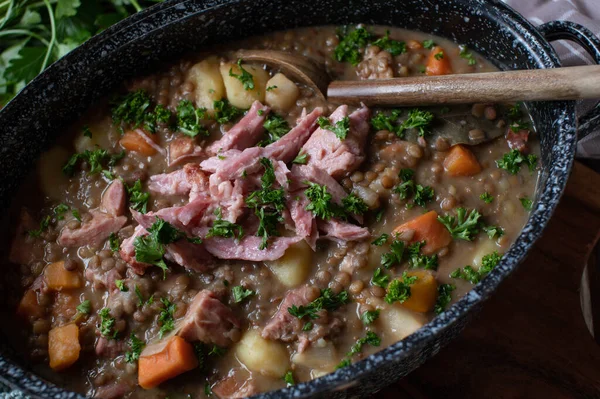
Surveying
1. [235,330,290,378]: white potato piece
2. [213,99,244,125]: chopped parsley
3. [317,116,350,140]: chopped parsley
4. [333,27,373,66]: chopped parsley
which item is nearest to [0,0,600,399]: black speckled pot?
[333,27,373,66]: chopped parsley

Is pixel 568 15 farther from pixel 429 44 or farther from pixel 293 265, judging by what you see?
pixel 293 265

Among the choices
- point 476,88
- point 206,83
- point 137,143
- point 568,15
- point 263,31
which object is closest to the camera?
point 476,88

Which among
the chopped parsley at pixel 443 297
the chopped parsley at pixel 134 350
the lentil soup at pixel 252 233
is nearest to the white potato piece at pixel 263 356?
the lentil soup at pixel 252 233

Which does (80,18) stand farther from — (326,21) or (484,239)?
(484,239)

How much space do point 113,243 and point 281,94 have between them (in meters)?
1.10

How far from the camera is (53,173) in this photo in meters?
3.39

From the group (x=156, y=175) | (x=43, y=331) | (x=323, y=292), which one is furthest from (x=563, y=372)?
(x=43, y=331)

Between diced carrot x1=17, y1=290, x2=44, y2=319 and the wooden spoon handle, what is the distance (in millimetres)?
1696

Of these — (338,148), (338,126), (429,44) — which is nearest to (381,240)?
(338,148)

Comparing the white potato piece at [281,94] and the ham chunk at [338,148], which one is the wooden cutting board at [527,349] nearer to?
the ham chunk at [338,148]

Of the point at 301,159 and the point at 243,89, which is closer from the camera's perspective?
the point at 301,159

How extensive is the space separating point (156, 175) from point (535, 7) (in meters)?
2.39

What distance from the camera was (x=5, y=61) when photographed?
4273mm

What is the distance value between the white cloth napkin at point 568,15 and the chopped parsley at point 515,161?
654 mm
